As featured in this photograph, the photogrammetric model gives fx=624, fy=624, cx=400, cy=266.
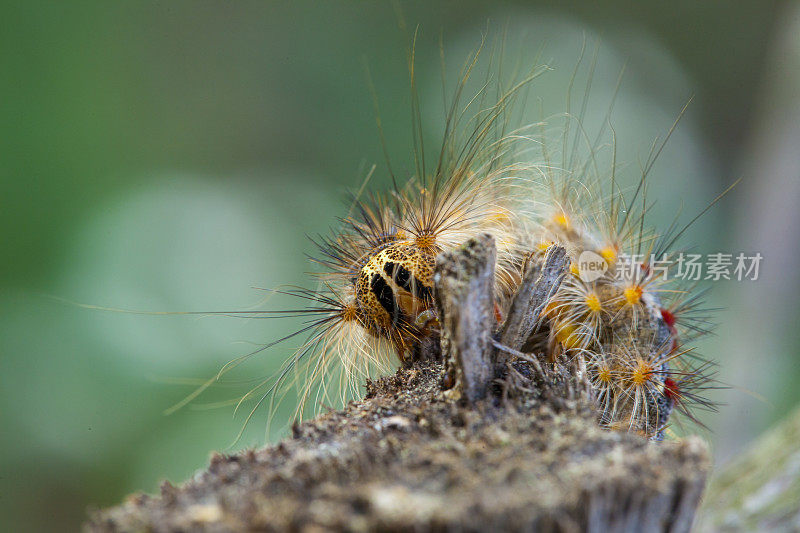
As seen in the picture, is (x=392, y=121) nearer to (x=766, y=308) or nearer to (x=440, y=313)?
(x=766, y=308)

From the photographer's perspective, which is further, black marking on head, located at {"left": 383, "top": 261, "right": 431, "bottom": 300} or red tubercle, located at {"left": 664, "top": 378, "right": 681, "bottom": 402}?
red tubercle, located at {"left": 664, "top": 378, "right": 681, "bottom": 402}

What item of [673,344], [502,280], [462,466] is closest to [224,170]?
[502,280]

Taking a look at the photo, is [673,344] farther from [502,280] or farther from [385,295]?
[385,295]

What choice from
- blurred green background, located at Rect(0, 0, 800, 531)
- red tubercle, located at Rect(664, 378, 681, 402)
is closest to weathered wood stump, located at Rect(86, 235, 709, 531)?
red tubercle, located at Rect(664, 378, 681, 402)

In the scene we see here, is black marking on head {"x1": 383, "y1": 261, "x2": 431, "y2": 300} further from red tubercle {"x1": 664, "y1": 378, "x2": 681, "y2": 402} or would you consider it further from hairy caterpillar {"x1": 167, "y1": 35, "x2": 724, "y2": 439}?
red tubercle {"x1": 664, "y1": 378, "x2": 681, "y2": 402}

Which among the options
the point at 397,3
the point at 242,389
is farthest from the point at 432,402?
the point at 397,3

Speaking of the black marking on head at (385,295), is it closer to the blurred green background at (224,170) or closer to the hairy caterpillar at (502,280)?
the hairy caterpillar at (502,280)

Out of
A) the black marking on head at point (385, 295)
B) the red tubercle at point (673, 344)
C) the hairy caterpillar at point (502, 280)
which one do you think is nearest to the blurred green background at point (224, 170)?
the hairy caterpillar at point (502, 280)
